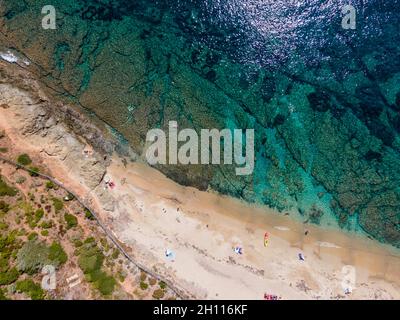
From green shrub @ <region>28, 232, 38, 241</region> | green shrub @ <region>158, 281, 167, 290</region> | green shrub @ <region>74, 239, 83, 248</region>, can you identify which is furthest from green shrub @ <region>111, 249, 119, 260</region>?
green shrub @ <region>28, 232, 38, 241</region>

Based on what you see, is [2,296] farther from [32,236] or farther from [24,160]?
[24,160]

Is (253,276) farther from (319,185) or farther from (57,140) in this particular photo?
(57,140)

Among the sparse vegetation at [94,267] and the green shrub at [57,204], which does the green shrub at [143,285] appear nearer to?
the sparse vegetation at [94,267]

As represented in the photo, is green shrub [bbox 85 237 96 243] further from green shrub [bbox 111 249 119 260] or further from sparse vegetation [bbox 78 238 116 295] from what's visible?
green shrub [bbox 111 249 119 260]

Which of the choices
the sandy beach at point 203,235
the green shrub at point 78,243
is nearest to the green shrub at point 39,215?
the green shrub at point 78,243

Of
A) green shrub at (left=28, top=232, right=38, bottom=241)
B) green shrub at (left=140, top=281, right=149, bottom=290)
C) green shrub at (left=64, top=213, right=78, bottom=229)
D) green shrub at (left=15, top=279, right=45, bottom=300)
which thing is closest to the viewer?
green shrub at (left=15, top=279, right=45, bottom=300)

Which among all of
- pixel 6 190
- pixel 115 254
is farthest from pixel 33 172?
pixel 115 254
